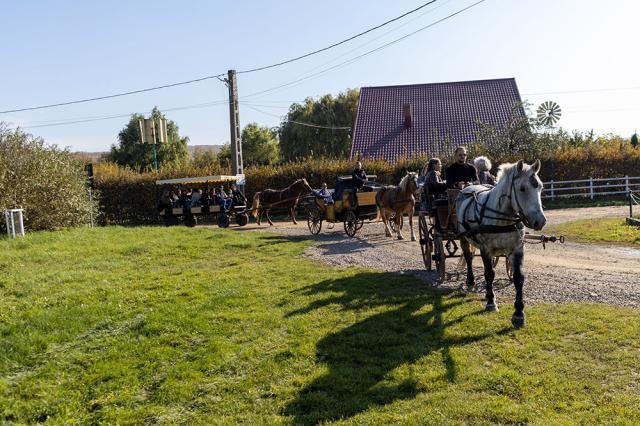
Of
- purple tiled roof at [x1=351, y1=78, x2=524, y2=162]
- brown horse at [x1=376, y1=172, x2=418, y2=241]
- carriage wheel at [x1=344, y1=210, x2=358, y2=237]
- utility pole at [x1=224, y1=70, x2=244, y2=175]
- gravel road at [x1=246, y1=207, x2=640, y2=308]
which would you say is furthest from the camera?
purple tiled roof at [x1=351, y1=78, x2=524, y2=162]

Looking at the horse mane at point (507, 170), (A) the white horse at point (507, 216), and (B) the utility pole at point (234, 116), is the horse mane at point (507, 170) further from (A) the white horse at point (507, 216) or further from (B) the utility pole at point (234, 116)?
(B) the utility pole at point (234, 116)

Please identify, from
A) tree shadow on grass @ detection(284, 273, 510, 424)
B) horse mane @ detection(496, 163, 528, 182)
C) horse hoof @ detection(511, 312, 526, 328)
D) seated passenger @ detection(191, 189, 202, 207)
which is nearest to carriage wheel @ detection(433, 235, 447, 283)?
tree shadow on grass @ detection(284, 273, 510, 424)

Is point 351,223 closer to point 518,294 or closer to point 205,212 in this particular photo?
point 205,212

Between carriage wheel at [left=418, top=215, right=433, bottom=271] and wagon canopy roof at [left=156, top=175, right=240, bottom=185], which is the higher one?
wagon canopy roof at [left=156, top=175, right=240, bottom=185]

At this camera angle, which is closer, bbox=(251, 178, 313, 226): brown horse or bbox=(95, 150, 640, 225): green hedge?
bbox=(251, 178, 313, 226): brown horse

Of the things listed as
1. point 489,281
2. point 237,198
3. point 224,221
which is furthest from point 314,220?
point 489,281

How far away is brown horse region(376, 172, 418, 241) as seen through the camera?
15.4 metres

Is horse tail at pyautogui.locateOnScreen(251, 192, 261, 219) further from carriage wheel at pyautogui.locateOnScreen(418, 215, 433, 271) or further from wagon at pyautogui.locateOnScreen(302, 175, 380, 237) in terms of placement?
carriage wheel at pyautogui.locateOnScreen(418, 215, 433, 271)

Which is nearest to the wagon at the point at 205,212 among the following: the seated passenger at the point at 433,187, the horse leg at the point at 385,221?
the horse leg at the point at 385,221

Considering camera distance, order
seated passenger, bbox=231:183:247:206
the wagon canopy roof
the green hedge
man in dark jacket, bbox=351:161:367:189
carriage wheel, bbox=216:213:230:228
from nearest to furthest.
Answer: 1. man in dark jacket, bbox=351:161:367:189
2. the wagon canopy roof
3. carriage wheel, bbox=216:213:230:228
4. seated passenger, bbox=231:183:247:206
5. the green hedge

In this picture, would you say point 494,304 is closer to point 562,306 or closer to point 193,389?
point 562,306

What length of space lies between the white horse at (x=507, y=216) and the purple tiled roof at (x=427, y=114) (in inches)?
972

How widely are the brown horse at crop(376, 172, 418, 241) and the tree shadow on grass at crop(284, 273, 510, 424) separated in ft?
20.9

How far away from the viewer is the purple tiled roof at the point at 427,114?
111 feet
